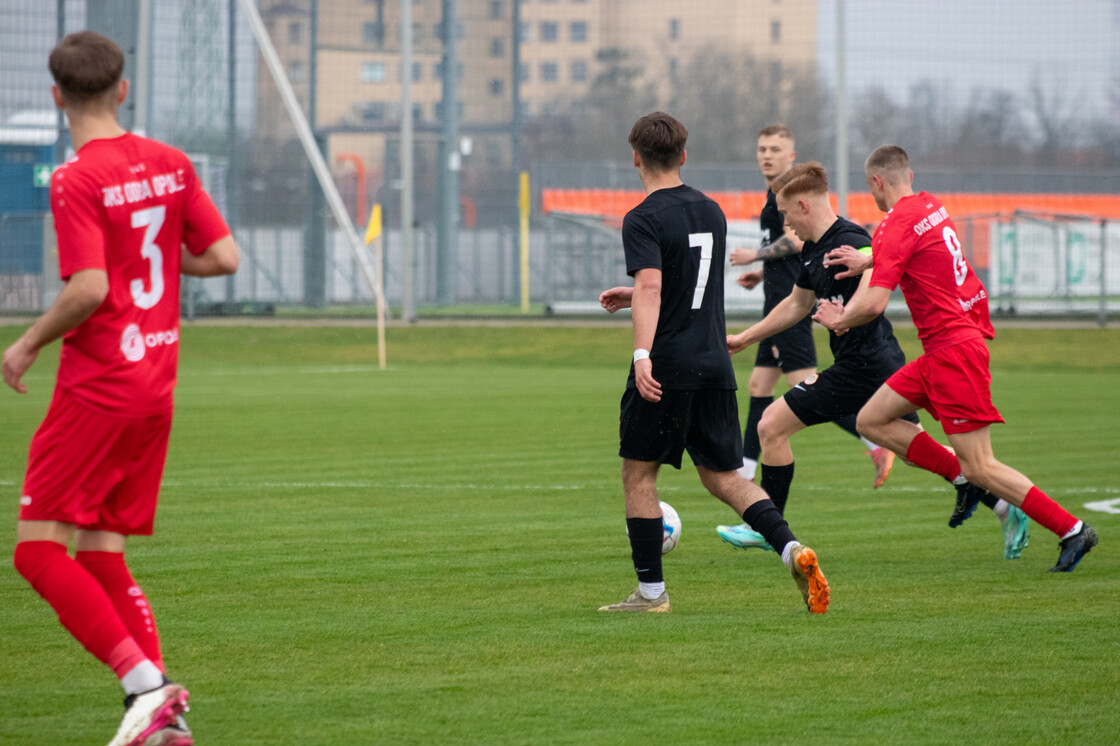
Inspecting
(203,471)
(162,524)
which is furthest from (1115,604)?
(203,471)

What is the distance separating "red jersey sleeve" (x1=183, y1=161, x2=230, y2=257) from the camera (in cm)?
412

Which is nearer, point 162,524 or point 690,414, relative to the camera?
point 690,414

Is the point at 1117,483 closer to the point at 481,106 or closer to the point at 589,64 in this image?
the point at 481,106

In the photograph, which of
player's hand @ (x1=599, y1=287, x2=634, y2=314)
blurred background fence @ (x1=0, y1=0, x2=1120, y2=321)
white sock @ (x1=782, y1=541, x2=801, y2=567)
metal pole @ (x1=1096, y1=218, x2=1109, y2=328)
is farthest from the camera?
blurred background fence @ (x1=0, y1=0, x2=1120, y2=321)

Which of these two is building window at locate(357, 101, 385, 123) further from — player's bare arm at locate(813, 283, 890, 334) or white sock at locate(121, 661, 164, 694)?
white sock at locate(121, 661, 164, 694)

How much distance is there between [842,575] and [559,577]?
1341mm

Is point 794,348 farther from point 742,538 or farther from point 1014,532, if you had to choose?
point 1014,532

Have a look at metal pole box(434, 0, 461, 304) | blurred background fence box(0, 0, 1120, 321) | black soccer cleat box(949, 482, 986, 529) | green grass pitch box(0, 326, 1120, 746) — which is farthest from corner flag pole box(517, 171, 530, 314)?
black soccer cleat box(949, 482, 986, 529)

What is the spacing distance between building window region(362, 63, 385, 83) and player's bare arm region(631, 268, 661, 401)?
33093mm

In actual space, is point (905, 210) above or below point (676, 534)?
above

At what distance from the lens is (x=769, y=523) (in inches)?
231

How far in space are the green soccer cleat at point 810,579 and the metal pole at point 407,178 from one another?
25539 mm

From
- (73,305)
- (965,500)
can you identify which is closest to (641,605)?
(965,500)

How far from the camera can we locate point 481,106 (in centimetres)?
3916
